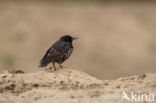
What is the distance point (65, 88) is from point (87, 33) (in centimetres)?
1904

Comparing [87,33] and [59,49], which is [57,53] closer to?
[59,49]

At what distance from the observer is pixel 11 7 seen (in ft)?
101

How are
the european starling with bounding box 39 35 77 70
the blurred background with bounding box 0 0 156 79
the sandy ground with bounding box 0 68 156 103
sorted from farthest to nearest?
the blurred background with bounding box 0 0 156 79 → the european starling with bounding box 39 35 77 70 → the sandy ground with bounding box 0 68 156 103

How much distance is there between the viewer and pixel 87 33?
28.8 metres

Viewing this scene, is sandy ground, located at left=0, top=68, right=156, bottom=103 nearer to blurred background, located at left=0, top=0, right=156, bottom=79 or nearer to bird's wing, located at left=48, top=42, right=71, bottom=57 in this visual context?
bird's wing, located at left=48, top=42, right=71, bottom=57

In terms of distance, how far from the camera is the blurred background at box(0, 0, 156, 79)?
25156 mm

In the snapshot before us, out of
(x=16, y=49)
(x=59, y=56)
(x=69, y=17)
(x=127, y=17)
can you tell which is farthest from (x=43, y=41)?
(x=59, y=56)

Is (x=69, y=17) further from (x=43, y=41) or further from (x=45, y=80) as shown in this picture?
(x=45, y=80)

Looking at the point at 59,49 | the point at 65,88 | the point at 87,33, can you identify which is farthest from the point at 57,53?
the point at 87,33

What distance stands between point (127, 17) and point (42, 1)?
16.7 feet

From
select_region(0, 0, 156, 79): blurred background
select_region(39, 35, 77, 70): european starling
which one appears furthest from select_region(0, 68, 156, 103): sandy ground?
select_region(0, 0, 156, 79): blurred background

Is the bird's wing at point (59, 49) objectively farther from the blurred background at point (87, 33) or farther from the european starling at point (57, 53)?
the blurred background at point (87, 33)

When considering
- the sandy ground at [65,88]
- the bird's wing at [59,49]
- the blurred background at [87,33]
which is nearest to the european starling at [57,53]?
the bird's wing at [59,49]

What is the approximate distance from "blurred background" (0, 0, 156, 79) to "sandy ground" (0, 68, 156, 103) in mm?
12986
